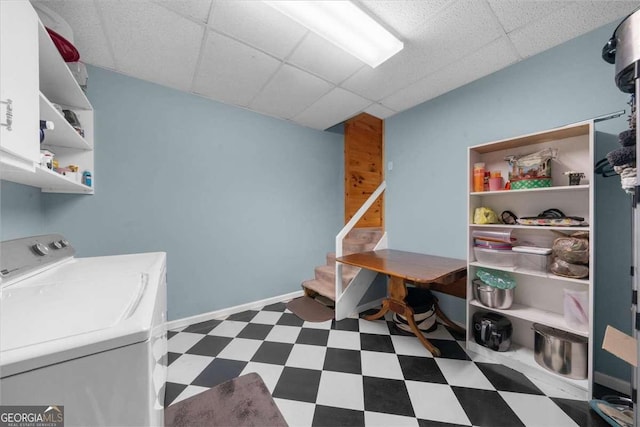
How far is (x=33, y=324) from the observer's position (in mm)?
570

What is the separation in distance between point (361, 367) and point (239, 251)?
172 centimetres

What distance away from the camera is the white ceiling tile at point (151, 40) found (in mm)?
1390

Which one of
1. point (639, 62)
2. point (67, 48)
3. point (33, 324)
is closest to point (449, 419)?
point (33, 324)

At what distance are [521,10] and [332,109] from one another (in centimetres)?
168

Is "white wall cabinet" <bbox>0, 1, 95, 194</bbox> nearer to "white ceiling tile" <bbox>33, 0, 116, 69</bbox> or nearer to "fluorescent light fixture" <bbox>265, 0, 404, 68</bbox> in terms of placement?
"white ceiling tile" <bbox>33, 0, 116, 69</bbox>

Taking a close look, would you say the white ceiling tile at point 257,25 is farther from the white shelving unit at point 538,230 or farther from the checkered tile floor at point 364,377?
the checkered tile floor at point 364,377

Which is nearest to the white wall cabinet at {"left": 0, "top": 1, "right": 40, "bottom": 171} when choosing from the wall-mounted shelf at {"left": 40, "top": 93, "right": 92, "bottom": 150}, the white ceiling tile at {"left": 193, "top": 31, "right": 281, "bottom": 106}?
the wall-mounted shelf at {"left": 40, "top": 93, "right": 92, "bottom": 150}

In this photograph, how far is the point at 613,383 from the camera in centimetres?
143

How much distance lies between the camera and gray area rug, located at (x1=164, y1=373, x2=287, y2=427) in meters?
1.23

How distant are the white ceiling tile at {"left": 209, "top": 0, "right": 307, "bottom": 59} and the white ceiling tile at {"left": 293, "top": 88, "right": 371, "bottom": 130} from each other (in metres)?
0.77

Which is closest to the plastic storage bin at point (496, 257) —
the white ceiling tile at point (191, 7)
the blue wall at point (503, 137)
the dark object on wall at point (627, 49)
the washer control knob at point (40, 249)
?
the blue wall at point (503, 137)

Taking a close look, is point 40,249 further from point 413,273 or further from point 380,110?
point 380,110

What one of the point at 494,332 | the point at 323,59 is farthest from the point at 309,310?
the point at 323,59

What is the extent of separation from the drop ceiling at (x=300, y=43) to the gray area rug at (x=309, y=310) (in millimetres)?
2389
